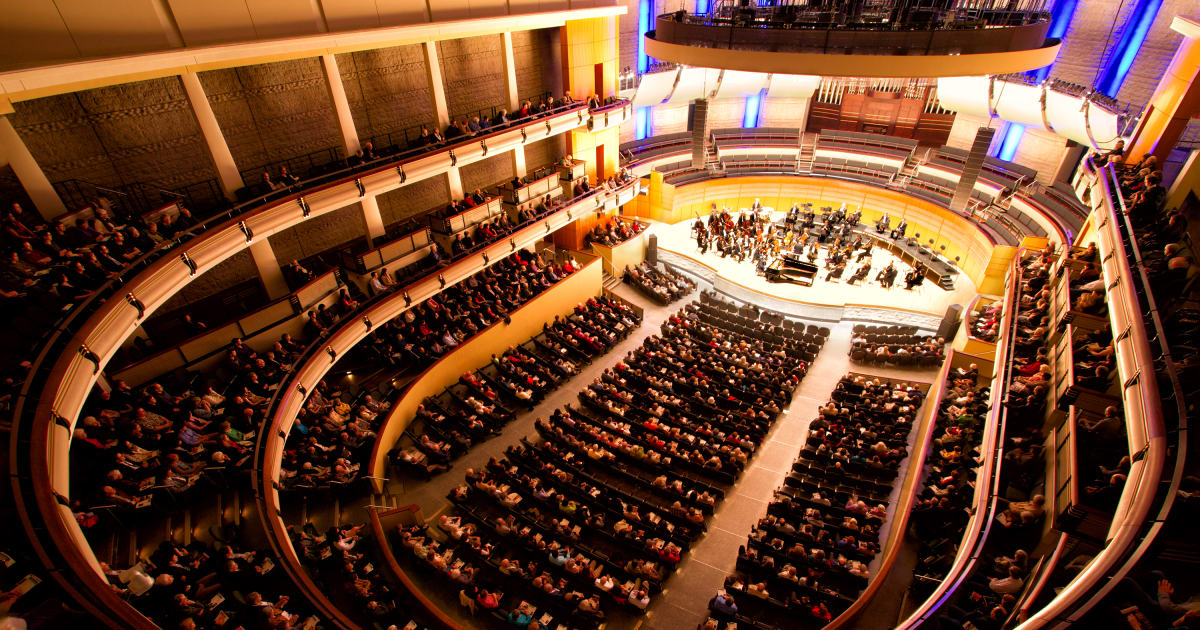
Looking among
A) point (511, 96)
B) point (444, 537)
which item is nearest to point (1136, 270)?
point (444, 537)

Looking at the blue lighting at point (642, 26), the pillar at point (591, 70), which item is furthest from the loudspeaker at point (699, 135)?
the pillar at point (591, 70)

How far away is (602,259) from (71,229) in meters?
15.3

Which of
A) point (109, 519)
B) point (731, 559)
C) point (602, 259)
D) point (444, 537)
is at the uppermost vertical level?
point (602, 259)

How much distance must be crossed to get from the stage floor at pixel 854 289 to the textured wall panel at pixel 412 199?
10.6 meters

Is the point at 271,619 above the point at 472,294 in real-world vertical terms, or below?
below

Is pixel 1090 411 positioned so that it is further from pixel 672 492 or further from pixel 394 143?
pixel 394 143

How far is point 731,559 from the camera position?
10.2 m

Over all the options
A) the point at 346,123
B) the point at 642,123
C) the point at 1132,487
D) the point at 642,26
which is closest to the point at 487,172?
the point at 346,123

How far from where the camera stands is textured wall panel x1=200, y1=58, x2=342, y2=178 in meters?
12.0

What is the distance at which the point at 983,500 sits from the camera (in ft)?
28.9

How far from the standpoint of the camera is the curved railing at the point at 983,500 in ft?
25.0

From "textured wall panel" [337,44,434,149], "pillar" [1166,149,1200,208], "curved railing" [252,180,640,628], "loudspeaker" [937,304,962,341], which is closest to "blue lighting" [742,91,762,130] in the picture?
"curved railing" [252,180,640,628]

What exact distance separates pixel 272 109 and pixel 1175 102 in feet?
68.0

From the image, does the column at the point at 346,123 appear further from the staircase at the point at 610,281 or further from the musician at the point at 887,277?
the musician at the point at 887,277
